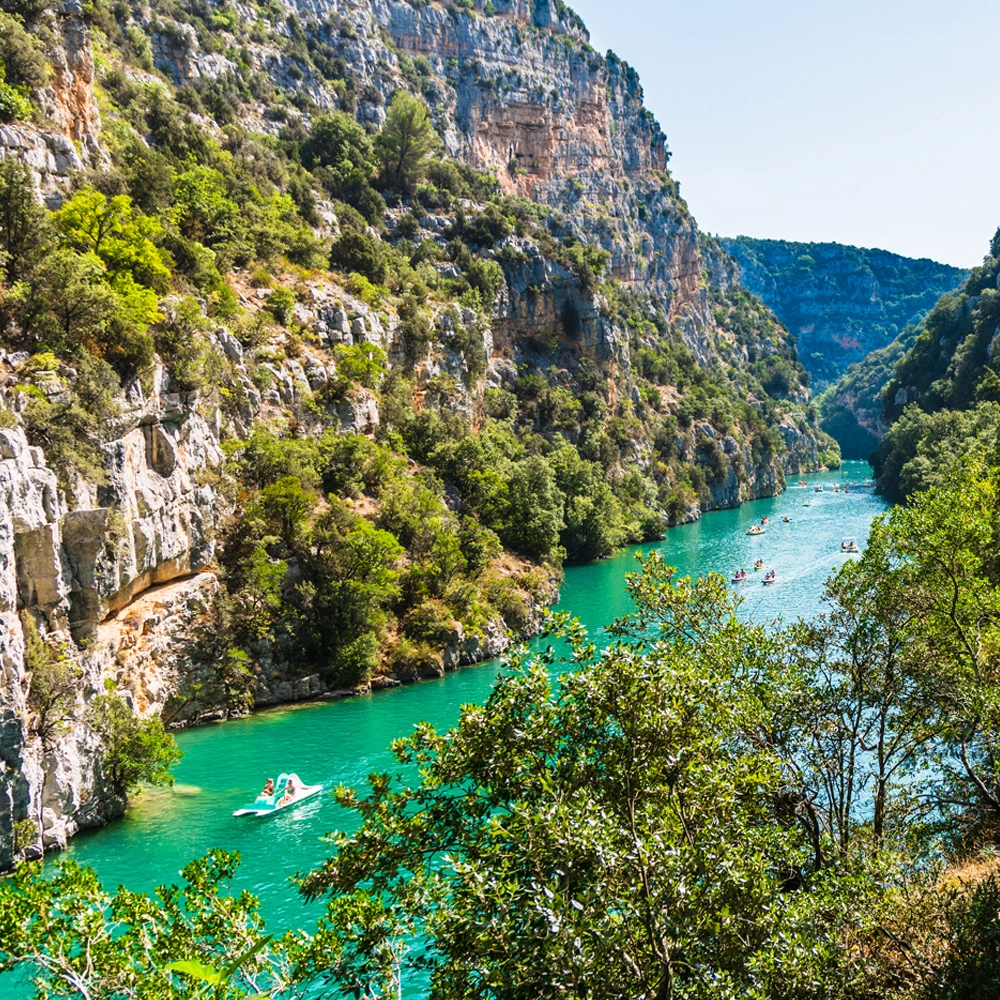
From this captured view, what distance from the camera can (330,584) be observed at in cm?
3381

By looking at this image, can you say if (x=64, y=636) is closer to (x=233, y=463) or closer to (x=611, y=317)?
(x=233, y=463)

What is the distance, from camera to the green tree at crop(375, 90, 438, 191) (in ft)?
238

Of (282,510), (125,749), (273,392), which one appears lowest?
(125,749)

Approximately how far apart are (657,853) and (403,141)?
78.4 metres

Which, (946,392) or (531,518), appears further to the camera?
(946,392)

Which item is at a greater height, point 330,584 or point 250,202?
point 250,202

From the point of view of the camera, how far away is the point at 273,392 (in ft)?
130

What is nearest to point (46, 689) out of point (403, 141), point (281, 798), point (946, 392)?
point (281, 798)

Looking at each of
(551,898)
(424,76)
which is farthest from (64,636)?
(424,76)

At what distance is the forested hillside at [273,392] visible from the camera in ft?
78.3

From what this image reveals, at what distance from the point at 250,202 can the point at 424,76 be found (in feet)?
203

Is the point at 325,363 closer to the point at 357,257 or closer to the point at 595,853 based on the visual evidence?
the point at 357,257

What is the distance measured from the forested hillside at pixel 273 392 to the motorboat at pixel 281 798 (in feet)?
10.7

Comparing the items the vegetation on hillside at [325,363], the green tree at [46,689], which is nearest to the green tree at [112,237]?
the vegetation on hillside at [325,363]
